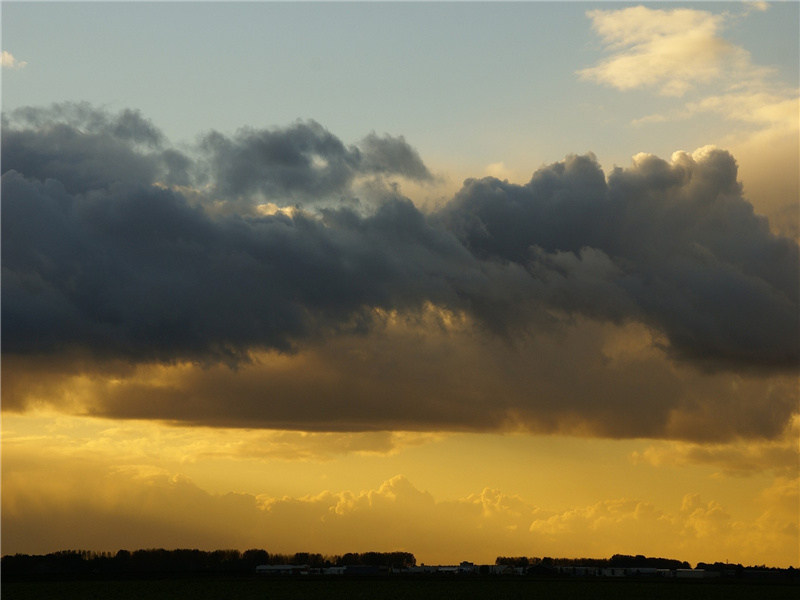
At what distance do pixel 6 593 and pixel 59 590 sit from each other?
978 centimetres

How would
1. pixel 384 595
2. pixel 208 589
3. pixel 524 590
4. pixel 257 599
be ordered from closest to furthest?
pixel 257 599 → pixel 384 595 → pixel 208 589 → pixel 524 590

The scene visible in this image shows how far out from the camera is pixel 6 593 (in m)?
157

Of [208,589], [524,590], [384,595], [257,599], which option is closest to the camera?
[257,599]

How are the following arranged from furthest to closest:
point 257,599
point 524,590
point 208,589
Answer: point 524,590 < point 208,589 < point 257,599

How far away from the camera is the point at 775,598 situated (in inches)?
6201

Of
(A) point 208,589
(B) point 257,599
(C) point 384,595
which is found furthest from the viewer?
(A) point 208,589

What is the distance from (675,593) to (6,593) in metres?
116

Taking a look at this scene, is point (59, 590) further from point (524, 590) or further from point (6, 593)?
point (524, 590)

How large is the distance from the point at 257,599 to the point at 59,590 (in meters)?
48.3

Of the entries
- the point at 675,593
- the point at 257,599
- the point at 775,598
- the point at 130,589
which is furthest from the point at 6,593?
the point at 775,598

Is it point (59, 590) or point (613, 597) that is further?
point (59, 590)

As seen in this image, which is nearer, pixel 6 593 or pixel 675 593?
pixel 6 593

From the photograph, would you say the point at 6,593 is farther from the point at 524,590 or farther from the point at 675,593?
the point at 675,593

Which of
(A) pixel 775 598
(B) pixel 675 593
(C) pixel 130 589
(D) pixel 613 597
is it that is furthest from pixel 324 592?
(A) pixel 775 598
